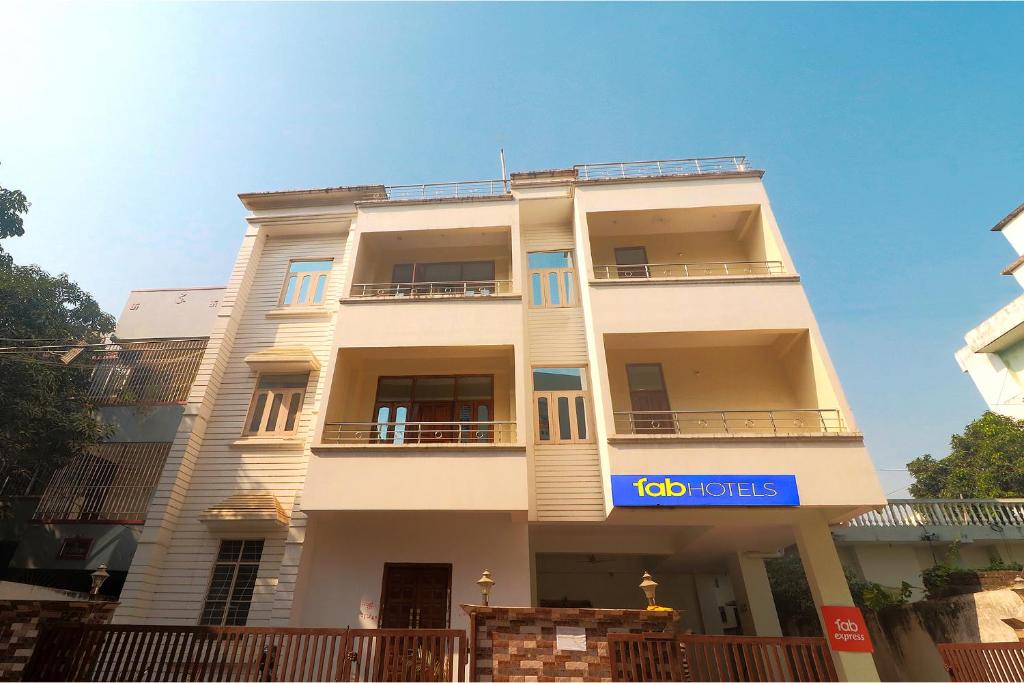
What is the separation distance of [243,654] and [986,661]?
358 inches

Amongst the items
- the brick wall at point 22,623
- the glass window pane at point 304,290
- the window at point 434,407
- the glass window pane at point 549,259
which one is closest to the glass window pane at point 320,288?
the glass window pane at point 304,290

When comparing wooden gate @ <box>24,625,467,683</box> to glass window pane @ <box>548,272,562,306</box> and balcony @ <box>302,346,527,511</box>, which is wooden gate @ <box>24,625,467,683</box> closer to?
balcony @ <box>302,346,527,511</box>

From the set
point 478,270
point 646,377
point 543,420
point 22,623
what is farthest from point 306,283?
point 646,377

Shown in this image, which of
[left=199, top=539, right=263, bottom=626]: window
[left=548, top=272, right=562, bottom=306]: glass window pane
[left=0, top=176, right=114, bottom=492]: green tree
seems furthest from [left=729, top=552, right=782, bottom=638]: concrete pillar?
[left=0, top=176, right=114, bottom=492]: green tree

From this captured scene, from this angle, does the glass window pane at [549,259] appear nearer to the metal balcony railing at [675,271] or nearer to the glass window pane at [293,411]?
the metal balcony railing at [675,271]

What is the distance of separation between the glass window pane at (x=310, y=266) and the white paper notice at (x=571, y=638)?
421 inches

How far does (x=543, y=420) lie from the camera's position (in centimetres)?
1021

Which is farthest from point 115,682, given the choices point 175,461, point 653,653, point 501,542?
point 653,653

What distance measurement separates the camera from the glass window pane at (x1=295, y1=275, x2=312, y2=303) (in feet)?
41.0

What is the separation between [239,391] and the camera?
11.3 meters

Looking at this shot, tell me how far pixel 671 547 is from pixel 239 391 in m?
11.2

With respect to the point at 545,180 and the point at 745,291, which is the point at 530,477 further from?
the point at 545,180

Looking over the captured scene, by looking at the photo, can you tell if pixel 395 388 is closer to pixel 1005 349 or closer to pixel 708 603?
pixel 708 603

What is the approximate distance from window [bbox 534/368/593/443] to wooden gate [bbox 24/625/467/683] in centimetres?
485
